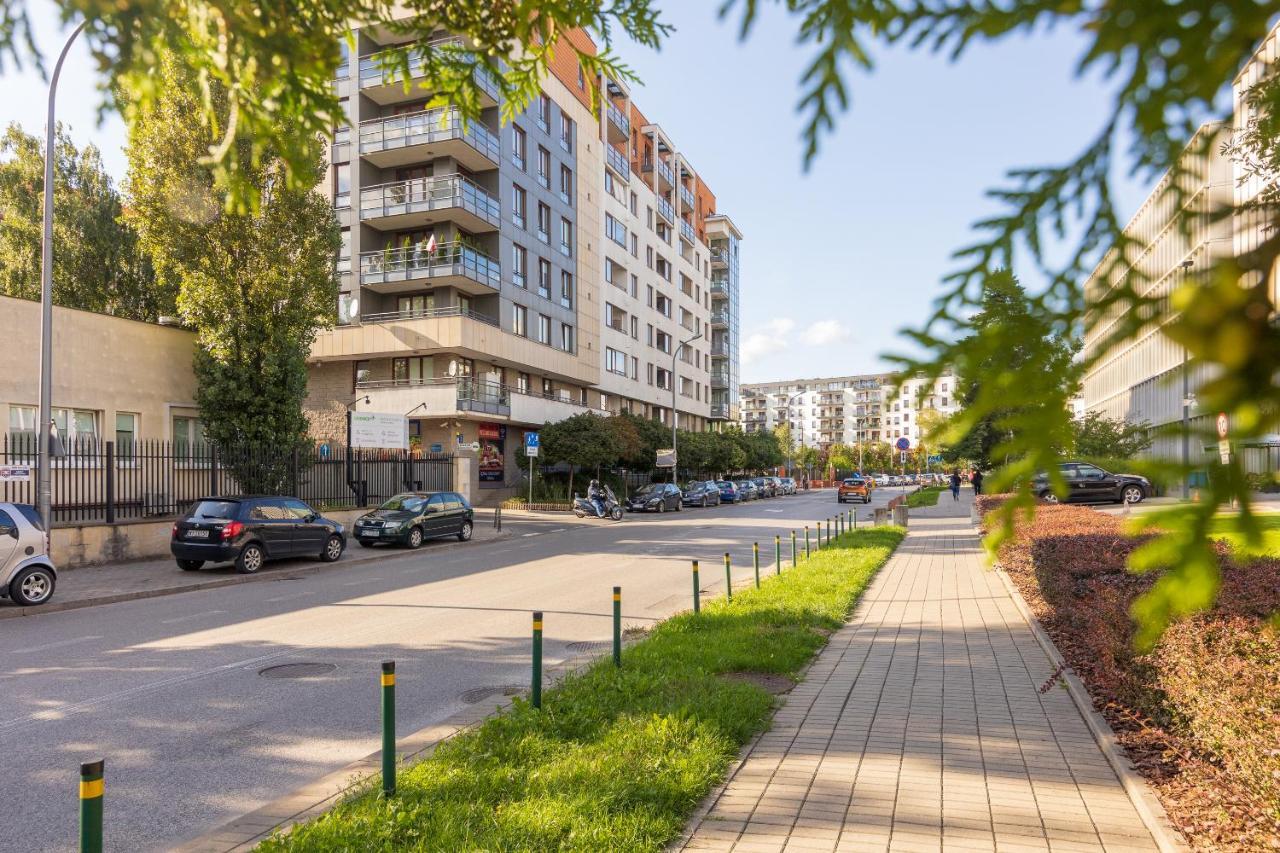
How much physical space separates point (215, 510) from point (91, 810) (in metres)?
14.6

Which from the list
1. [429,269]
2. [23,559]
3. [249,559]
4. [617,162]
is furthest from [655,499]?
[23,559]

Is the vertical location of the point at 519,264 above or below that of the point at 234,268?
above

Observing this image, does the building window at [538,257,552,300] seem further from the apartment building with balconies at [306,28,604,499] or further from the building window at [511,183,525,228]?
the building window at [511,183,525,228]

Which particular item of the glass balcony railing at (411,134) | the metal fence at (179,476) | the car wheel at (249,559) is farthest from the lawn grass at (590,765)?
the glass balcony railing at (411,134)

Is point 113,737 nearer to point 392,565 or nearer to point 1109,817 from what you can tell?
point 1109,817

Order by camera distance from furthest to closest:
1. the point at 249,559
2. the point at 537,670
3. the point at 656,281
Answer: the point at 656,281, the point at 249,559, the point at 537,670

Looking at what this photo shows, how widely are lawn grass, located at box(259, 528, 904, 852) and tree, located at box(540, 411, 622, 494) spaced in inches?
1225

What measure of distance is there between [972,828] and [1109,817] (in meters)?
0.72

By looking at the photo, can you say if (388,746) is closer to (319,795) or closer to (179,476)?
(319,795)

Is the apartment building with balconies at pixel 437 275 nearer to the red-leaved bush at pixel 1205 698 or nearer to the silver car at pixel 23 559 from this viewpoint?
the silver car at pixel 23 559

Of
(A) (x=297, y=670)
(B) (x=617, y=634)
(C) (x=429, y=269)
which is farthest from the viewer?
(C) (x=429, y=269)

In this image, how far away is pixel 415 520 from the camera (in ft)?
69.4

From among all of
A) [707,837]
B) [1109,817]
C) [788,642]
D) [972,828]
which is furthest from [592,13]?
[788,642]

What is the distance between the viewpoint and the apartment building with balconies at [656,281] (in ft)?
176
